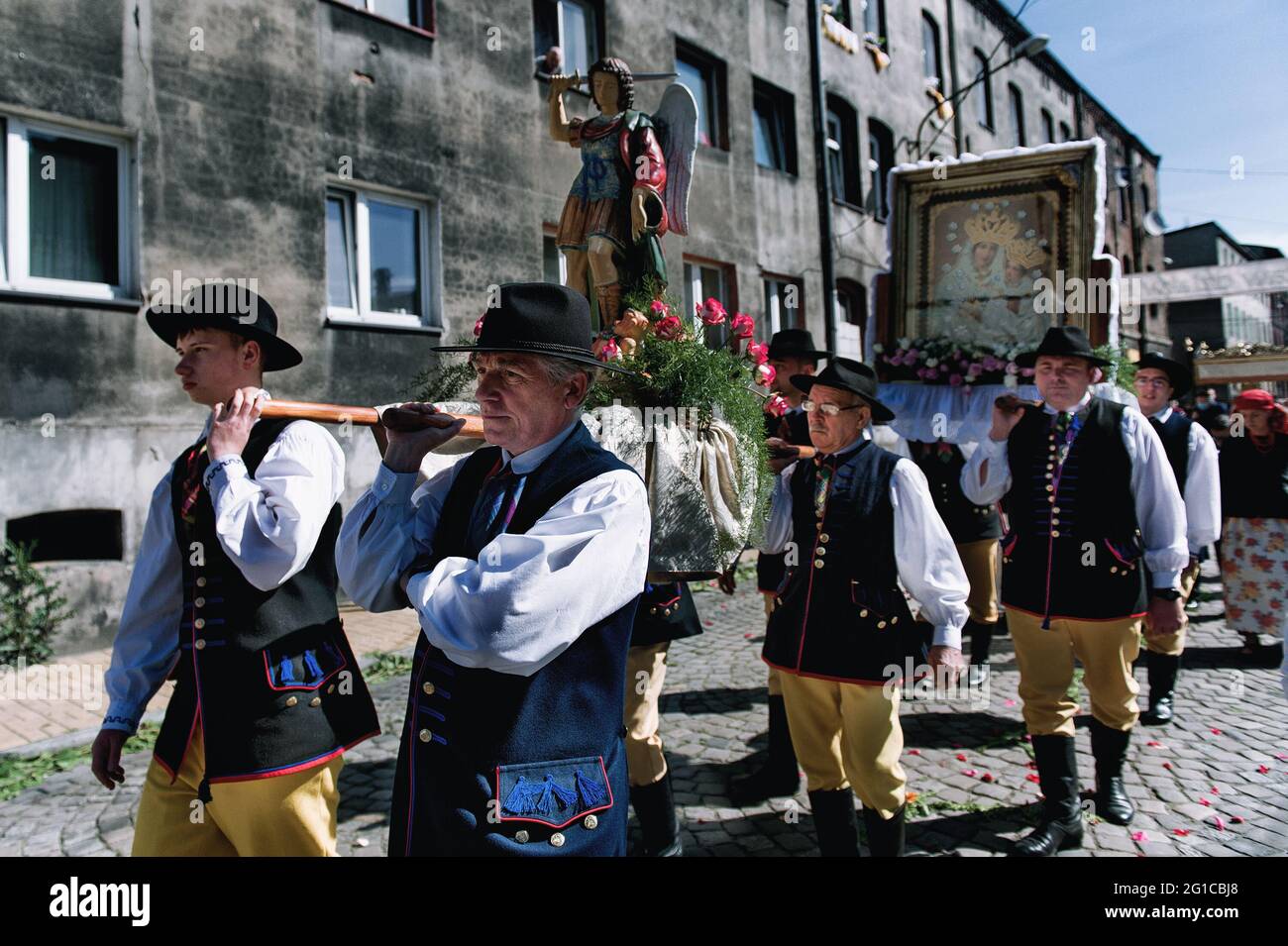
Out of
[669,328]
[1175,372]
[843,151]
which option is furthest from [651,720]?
[843,151]

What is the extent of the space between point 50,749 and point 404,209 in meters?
6.76

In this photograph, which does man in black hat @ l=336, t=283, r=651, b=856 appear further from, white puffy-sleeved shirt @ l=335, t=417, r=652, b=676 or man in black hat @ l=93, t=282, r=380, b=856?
man in black hat @ l=93, t=282, r=380, b=856

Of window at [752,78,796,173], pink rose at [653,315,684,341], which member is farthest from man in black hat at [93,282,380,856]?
window at [752,78,796,173]

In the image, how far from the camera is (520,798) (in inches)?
74.1

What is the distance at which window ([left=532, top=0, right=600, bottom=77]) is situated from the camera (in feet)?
38.1

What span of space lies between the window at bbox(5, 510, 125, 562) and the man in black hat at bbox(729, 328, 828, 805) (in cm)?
613

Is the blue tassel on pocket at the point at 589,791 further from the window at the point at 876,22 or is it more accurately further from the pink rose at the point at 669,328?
the window at the point at 876,22

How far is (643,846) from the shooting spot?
371 centimetres

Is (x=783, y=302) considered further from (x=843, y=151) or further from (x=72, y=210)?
(x=72, y=210)

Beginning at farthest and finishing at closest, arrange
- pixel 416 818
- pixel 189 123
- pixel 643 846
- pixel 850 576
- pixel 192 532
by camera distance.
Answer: pixel 189 123 < pixel 643 846 < pixel 850 576 < pixel 192 532 < pixel 416 818

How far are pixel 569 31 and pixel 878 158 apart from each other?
9059 millimetres
